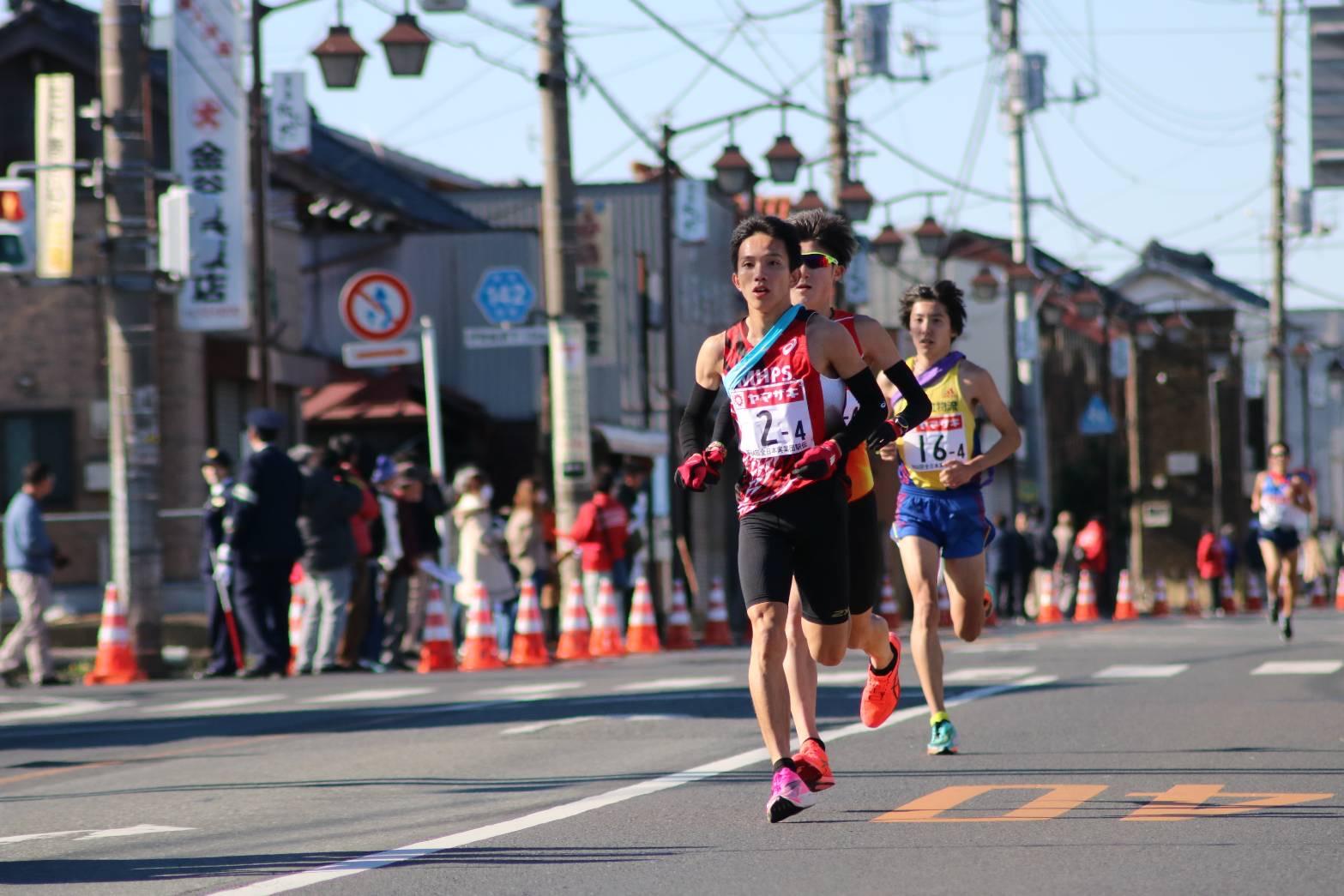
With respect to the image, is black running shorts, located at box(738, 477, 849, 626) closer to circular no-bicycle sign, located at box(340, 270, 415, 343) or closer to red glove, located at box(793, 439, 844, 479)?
red glove, located at box(793, 439, 844, 479)

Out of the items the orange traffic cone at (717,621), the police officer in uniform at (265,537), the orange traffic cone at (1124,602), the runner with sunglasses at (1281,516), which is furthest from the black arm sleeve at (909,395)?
the orange traffic cone at (1124,602)

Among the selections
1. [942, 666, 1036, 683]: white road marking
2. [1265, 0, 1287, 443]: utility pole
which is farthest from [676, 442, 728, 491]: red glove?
[1265, 0, 1287, 443]: utility pole

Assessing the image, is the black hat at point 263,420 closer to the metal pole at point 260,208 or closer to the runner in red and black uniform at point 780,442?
the metal pole at point 260,208

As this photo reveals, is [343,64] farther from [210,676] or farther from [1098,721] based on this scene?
[1098,721]

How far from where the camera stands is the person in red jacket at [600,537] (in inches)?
855

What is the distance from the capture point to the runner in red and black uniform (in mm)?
7395

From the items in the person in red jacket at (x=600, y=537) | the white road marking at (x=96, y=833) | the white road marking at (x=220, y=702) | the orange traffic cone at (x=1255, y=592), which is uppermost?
the person in red jacket at (x=600, y=537)

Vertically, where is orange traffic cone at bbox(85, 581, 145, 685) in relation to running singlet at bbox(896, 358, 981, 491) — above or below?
below

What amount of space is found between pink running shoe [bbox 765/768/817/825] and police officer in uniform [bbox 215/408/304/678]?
1041 centimetres

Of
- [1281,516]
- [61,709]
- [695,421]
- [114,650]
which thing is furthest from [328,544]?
[695,421]

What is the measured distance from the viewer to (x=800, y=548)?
24.7ft

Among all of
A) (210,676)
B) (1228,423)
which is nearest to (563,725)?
(210,676)

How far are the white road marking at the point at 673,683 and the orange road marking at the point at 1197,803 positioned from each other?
21.9 feet

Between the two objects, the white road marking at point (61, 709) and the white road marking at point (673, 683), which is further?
the white road marking at point (673, 683)
